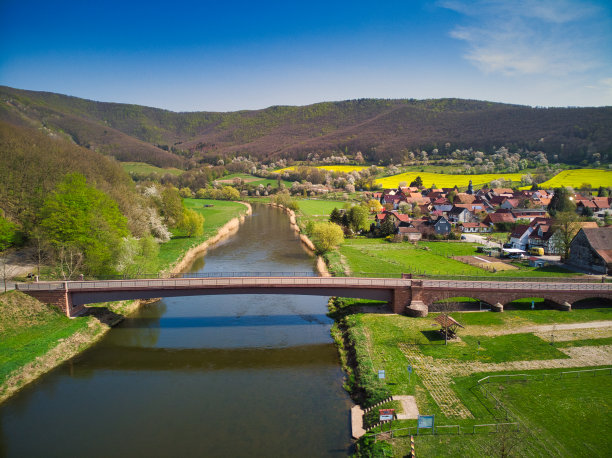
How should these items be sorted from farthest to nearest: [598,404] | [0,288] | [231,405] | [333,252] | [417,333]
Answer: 1. [333,252]
2. [0,288]
3. [417,333]
4. [231,405]
5. [598,404]

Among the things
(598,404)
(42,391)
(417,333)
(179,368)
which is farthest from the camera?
(417,333)

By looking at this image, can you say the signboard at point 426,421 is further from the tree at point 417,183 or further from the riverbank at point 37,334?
the tree at point 417,183

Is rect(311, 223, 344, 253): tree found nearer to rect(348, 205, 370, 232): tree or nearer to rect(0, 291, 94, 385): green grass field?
rect(348, 205, 370, 232): tree

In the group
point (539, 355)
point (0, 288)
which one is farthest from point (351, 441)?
point (0, 288)

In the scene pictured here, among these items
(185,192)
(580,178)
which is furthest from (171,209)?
(580,178)

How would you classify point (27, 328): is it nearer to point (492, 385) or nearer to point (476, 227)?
point (492, 385)

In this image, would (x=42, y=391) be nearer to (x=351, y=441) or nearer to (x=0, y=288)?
(x=0, y=288)
